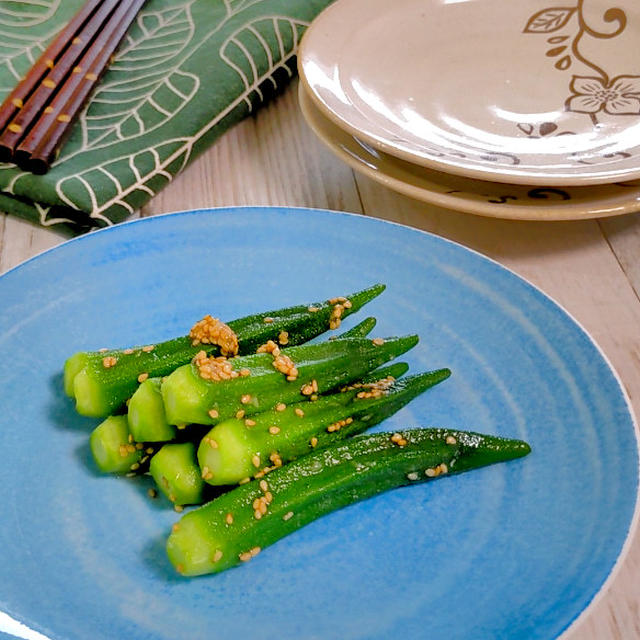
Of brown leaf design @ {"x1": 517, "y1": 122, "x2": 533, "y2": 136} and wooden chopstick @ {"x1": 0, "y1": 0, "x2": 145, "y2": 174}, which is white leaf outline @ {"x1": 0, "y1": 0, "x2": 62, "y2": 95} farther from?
brown leaf design @ {"x1": 517, "y1": 122, "x2": 533, "y2": 136}

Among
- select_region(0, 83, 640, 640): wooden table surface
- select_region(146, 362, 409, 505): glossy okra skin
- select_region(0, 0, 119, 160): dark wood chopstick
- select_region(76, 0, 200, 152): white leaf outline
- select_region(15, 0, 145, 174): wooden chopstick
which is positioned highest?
select_region(0, 0, 119, 160): dark wood chopstick

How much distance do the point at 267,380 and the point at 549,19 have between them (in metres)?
1.17

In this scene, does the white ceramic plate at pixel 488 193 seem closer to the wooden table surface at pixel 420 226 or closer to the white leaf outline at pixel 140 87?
the wooden table surface at pixel 420 226

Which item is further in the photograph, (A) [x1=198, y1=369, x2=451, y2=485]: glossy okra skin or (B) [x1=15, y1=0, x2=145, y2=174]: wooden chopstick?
(B) [x1=15, y1=0, x2=145, y2=174]: wooden chopstick

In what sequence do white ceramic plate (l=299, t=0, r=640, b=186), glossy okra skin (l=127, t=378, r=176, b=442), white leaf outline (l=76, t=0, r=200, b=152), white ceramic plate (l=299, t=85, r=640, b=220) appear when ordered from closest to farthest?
glossy okra skin (l=127, t=378, r=176, b=442) → white ceramic plate (l=299, t=85, r=640, b=220) → white ceramic plate (l=299, t=0, r=640, b=186) → white leaf outline (l=76, t=0, r=200, b=152)

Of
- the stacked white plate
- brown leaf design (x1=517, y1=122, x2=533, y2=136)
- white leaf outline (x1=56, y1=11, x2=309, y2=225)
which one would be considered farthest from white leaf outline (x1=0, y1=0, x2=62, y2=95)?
brown leaf design (x1=517, y1=122, x2=533, y2=136)

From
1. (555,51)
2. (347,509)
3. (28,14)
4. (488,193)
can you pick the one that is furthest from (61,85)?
(347,509)

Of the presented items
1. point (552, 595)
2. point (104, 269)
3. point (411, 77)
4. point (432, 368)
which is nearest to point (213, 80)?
point (411, 77)

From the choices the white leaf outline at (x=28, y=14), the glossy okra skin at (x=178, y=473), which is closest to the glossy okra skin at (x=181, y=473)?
the glossy okra skin at (x=178, y=473)

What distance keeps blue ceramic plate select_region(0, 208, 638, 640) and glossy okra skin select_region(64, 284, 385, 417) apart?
0.15ft

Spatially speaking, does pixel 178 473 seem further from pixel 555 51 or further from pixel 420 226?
pixel 555 51

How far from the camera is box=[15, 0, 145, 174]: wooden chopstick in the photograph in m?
1.57

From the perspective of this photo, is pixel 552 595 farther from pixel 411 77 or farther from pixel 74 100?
pixel 74 100

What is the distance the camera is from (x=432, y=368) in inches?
47.3
